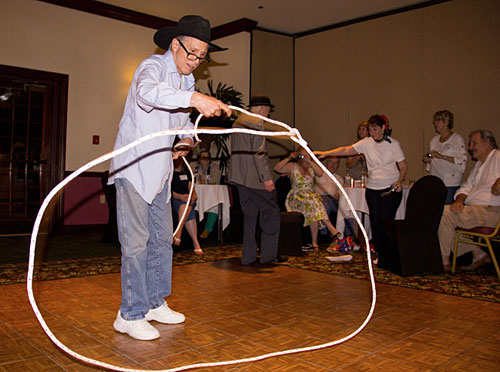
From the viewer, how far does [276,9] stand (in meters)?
7.56

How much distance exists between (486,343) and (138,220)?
1898 millimetres

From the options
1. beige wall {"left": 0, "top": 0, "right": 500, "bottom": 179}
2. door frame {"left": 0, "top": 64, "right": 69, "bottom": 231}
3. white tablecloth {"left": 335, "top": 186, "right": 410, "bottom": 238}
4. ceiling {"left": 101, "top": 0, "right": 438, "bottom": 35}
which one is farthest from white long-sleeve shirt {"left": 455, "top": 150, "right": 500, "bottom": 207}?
door frame {"left": 0, "top": 64, "right": 69, "bottom": 231}

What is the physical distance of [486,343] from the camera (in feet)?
7.66

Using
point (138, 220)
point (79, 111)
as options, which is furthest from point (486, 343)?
point (79, 111)

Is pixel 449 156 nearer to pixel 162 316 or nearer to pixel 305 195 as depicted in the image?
pixel 305 195

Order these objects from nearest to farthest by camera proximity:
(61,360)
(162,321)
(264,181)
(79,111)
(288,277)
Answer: (61,360) < (162,321) < (288,277) < (264,181) < (79,111)

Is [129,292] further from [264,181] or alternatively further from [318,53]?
[318,53]

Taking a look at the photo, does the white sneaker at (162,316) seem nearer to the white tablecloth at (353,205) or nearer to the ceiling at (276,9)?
the white tablecloth at (353,205)

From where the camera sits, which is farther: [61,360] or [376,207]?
[376,207]

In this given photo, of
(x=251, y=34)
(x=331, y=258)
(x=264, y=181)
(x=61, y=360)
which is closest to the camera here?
(x=61, y=360)

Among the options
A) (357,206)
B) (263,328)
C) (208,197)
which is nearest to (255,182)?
(208,197)

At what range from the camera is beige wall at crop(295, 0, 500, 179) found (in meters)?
6.43

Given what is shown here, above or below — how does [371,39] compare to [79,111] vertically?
above

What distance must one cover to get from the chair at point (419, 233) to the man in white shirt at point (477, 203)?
271 millimetres
